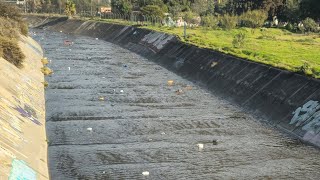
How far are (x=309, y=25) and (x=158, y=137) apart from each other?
74.2 m

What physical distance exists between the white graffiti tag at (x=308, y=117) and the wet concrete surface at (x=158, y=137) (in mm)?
1670

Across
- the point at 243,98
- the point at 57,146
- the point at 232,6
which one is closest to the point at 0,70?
the point at 57,146

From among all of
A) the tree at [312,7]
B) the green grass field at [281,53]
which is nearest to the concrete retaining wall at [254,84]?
the green grass field at [281,53]

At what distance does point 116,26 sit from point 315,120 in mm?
91465

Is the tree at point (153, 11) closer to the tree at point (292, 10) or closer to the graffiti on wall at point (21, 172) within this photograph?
the tree at point (292, 10)

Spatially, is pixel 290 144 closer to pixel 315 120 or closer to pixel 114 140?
pixel 315 120

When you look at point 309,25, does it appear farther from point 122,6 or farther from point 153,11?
point 122,6

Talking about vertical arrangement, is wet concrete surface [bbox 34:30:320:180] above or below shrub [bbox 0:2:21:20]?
below

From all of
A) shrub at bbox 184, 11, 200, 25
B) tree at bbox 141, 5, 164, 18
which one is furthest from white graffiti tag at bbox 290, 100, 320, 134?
tree at bbox 141, 5, 164, 18

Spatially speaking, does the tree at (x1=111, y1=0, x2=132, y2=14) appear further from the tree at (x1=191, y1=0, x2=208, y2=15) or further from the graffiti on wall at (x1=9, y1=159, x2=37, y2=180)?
the graffiti on wall at (x1=9, y1=159, x2=37, y2=180)

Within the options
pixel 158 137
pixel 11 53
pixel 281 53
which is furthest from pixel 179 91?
pixel 11 53

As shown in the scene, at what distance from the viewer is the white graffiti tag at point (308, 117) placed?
3350 centimetres

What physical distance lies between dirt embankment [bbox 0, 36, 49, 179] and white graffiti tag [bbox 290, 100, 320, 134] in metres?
18.0

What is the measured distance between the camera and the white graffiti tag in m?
33.5
